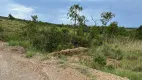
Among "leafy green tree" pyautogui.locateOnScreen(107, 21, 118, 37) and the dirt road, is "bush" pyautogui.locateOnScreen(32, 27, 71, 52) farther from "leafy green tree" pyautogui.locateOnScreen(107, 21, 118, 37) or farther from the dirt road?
"leafy green tree" pyautogui.locateOnScreen(107, 21, 118, 37)

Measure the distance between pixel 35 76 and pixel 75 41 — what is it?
13.9 metres

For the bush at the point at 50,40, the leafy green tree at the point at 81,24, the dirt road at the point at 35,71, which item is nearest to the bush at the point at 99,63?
the dirt road at the point at 35,71

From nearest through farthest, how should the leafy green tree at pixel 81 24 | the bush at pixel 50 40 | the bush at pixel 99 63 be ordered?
the bush at pixel 99 63, the bush at pixel 50 40, the leafy green tree at pixel 81 24

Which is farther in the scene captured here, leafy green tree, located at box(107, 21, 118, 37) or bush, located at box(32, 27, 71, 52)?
leafy green tree, located at box(107, 21, 118, 37)

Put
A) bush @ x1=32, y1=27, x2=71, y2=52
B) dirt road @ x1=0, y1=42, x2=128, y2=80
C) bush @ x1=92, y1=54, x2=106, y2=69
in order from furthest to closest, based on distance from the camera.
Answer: bush @ x1=32, y1=27, x2=71, y2=52 → bush @ x1=92, y1=54, x2=106, y2=69 → dirt road @ x1=0, y1=42, x2=128, y2=80

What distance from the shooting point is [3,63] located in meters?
9.76

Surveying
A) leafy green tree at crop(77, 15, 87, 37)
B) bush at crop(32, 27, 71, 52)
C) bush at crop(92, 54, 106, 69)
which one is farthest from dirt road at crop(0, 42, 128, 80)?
leafy green tree at crop(77, 15, 87, 37)

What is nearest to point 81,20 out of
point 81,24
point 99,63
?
point 81,24

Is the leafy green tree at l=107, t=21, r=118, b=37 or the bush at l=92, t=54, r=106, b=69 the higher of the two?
the leafy green tree at l=107, t=21, r=118, b=37

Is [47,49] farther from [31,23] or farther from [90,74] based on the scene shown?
[90,74]

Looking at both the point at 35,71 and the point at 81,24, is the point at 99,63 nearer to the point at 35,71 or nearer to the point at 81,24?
the point at 35,71

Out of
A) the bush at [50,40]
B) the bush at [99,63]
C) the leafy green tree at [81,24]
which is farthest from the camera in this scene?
the leafy green tree at [81,24]

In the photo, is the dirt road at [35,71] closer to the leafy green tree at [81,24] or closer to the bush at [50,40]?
the bush at [50,40]

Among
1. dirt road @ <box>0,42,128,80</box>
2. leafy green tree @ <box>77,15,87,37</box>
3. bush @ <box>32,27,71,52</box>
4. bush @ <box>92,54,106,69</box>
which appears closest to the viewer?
dirt road @ <box>0,42,128,80</box>
